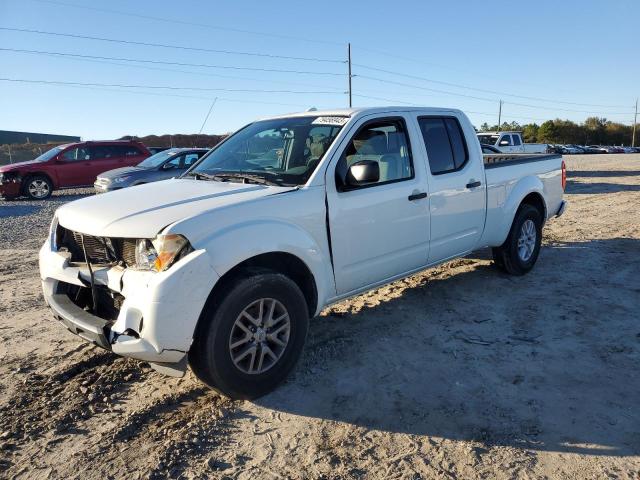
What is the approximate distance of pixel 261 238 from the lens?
3.21 metres

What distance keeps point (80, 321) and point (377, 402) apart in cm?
196

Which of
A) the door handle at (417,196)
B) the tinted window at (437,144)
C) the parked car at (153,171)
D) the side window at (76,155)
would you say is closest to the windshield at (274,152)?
the door handle at (417,196)

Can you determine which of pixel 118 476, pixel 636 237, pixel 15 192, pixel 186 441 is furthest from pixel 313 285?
pixel 15 192

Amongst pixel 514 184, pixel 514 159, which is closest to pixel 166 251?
pixel 514 184

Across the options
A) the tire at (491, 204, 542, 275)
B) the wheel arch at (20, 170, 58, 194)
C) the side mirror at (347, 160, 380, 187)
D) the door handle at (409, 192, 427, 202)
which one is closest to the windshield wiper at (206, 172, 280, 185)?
the side mirror at (347, 160, 380, 187)

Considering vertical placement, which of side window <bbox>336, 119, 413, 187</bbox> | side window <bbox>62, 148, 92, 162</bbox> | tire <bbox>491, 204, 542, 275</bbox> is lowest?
tire <bbox>491, 204, 542, 275</bbox>

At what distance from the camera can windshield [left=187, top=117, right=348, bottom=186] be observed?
12.6 feet

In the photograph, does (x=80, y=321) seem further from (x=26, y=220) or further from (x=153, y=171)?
(x=153, y=171)

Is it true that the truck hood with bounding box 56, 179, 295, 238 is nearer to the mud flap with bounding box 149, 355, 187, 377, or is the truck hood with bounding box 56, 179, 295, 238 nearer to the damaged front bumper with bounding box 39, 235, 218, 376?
the damaged front bumper with bounding box 39, 235, 218, 376

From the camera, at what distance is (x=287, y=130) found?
4.30 m

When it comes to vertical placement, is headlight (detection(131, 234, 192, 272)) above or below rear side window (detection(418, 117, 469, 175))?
below

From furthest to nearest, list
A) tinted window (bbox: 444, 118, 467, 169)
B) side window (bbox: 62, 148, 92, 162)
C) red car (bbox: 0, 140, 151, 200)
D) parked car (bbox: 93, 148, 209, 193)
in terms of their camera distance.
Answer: side window (bbox: 62, 148, 92, 162), red car (bbox: 0, 140, 151, 200), parked car (bbox: 93, 148, 209, 193), tinted window (bbox: 444, 118, 467, 169)

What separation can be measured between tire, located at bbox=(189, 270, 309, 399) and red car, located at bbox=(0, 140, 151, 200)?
15010mm

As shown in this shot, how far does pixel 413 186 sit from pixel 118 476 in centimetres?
305
